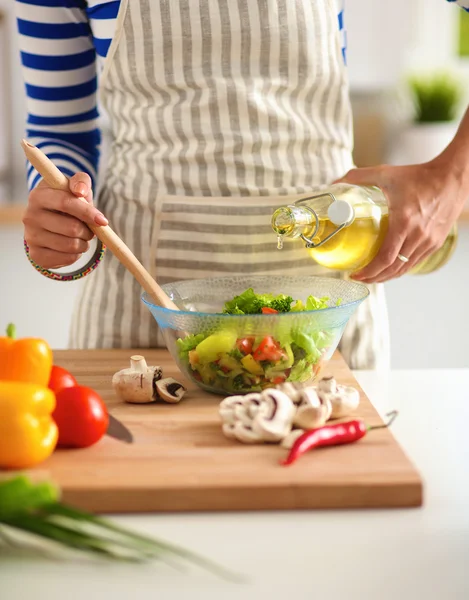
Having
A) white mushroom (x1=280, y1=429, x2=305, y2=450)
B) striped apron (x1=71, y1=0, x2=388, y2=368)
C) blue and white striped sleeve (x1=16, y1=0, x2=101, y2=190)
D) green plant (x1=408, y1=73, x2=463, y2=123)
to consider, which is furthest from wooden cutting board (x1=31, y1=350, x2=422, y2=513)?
green plant (x1=408, y1=73, x2=463, y2=123)

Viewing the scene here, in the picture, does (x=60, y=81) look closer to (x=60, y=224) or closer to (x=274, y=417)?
(x=60, y=224)

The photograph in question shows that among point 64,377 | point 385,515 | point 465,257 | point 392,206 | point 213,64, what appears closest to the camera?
point 385,515

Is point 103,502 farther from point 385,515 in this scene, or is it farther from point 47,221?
point 47,221

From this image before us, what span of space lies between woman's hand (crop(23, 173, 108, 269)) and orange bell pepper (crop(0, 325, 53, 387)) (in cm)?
22

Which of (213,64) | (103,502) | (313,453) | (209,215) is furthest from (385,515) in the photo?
(213,64)

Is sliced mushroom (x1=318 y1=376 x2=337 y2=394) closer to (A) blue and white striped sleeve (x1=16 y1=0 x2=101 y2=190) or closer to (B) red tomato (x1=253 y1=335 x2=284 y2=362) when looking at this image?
(B) red tomato (x1=253 y1=335 x2=284 y2=362)

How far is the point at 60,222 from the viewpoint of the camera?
3.47 ft

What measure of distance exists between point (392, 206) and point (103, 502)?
0.55 m

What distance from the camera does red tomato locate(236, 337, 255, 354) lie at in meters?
0.91

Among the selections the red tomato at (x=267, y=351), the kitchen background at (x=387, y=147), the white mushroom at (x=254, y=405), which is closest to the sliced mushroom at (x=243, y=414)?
the white mushroom at (x=254, y=405)

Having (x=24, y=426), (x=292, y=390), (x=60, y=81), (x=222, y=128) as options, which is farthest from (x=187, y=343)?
(x=60, y=81)

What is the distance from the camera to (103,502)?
2.33 ft

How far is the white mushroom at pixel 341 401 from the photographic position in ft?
2.77

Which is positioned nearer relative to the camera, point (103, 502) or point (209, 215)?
point (103, 502)
